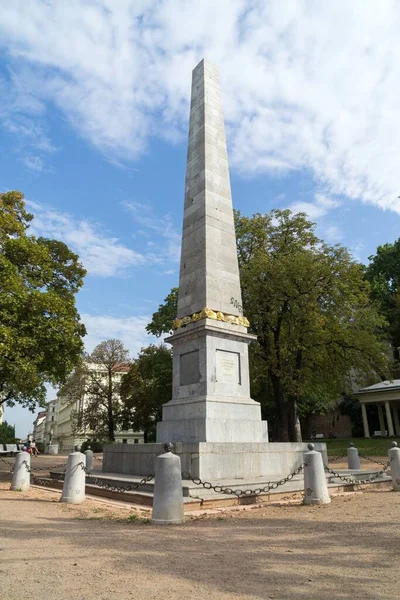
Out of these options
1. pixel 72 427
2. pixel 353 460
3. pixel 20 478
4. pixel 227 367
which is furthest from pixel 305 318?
pixel 72 427

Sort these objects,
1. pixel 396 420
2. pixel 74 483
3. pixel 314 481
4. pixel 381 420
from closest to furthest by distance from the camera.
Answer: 1. pixel 314 481
2. pixel 74 483
3. pixel 381 420
4. pixel 396 420

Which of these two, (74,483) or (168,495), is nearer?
(168,495)

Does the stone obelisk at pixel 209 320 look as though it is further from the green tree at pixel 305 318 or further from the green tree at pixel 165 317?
the green tree at pixel 165 317

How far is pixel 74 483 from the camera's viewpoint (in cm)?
971

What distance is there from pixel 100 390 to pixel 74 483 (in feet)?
120

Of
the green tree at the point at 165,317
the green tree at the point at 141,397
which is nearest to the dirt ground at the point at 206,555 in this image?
the green tree at the point at 165,317

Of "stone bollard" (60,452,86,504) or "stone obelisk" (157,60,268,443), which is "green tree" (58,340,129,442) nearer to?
"stone obelisk" (157,60,268,443)

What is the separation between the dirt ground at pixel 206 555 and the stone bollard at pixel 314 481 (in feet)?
1.59

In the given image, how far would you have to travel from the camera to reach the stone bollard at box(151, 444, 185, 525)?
22.9 ft

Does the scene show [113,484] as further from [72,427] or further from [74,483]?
[72,427]

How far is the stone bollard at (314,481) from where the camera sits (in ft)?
28.8

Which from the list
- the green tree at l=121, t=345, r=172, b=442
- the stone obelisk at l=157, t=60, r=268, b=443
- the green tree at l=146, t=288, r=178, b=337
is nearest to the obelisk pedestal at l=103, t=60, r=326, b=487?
the stone obelisk at l=157, t=60, r=268, b=443

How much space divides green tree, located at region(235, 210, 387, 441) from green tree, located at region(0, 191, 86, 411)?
894 centimetres

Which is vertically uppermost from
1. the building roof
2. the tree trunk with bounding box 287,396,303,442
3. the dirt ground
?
the building roof
